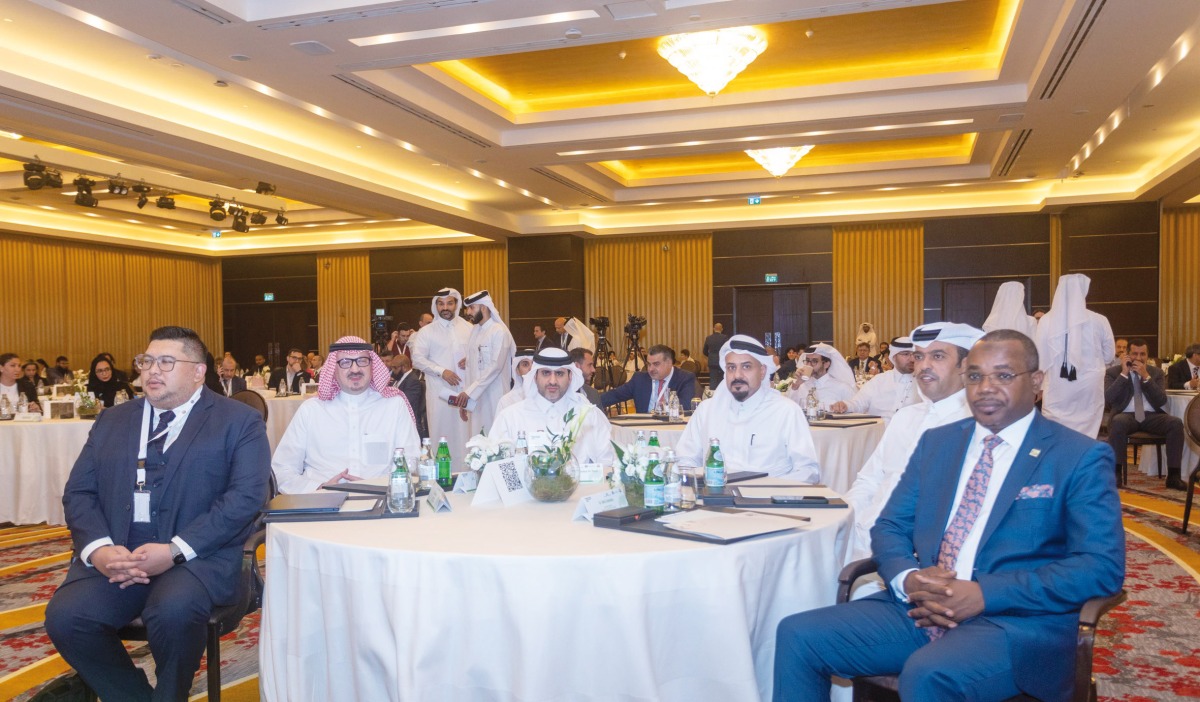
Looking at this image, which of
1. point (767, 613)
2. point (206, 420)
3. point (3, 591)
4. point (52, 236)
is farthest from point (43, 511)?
point (52, 236)

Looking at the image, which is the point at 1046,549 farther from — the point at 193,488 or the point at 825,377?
the point at 825,377

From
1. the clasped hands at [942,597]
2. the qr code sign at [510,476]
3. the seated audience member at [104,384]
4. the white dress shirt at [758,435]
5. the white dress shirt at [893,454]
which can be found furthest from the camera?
the seated audience member at [104,384]

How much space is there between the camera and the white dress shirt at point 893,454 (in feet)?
10.8

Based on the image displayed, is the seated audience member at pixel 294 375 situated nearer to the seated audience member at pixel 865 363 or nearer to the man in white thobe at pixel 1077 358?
the seated audience member at pixel 865 363

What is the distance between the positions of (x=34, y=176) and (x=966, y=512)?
10965 millimetres

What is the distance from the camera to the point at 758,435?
4.20 metres

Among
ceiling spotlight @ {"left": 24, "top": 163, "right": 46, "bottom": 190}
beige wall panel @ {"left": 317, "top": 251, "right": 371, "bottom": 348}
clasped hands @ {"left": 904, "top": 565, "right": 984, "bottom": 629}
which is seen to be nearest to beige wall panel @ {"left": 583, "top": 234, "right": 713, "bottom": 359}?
beige wall panel @ {"left": 317, "top": 251, "right": 371, "bottom": 348}

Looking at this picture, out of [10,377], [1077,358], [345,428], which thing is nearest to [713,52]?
[1077,358]

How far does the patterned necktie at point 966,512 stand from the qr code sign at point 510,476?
53.2 inches

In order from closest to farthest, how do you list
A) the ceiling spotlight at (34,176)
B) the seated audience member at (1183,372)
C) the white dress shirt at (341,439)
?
the white dress shirt at (341,439) → the seated audience member at (1183,372) → the ceiling spotlight at (34,176)

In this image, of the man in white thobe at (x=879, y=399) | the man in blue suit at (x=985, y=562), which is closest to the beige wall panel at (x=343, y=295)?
the man in white thobe at (x=879, y=399)

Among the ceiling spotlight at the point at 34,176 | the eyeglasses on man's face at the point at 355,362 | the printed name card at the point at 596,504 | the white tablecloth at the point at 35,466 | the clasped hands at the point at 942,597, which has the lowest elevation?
the white tablecloth at the point at 35,466

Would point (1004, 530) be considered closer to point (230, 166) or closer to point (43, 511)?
point (43, 511)

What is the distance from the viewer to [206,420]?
2.98 metres
